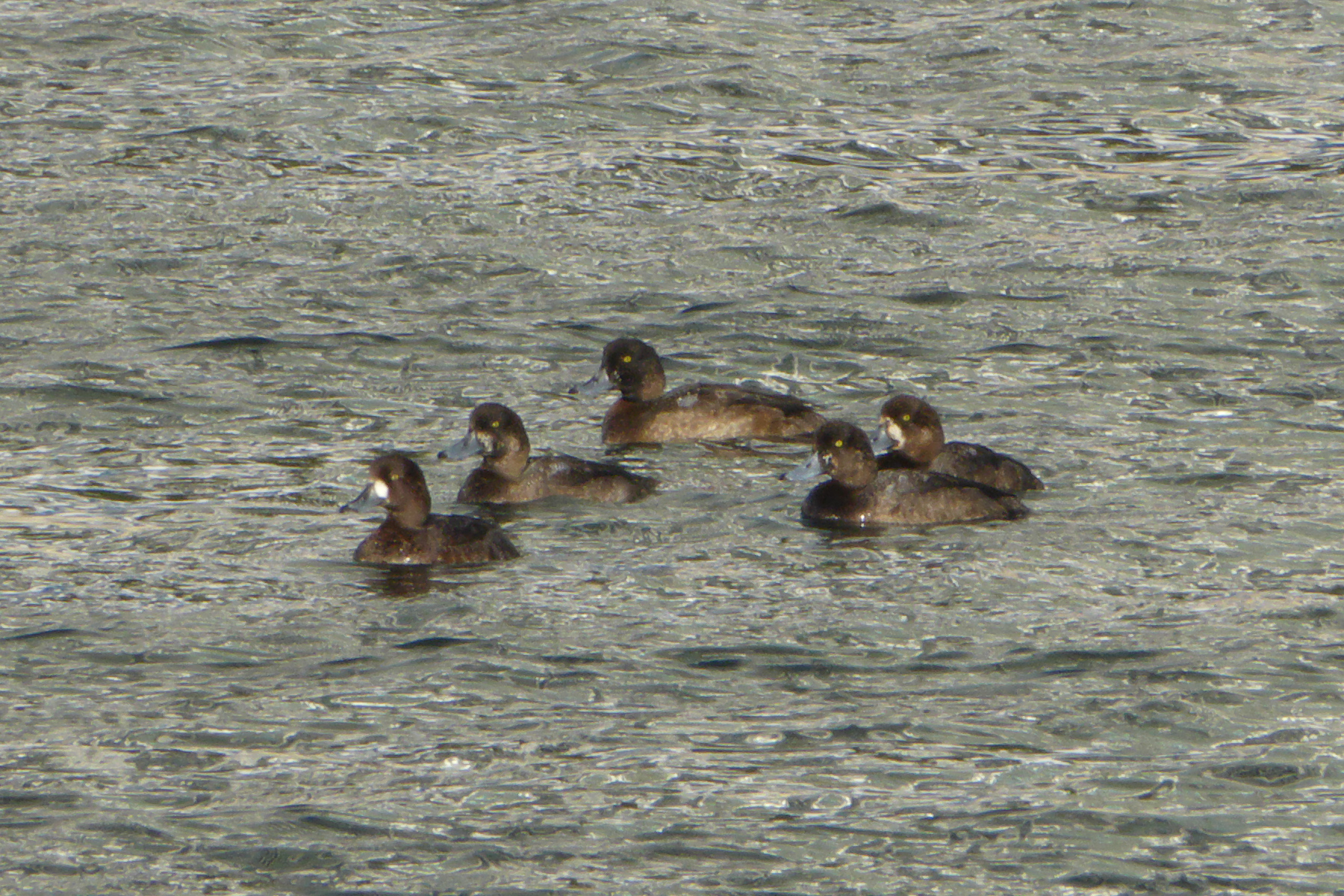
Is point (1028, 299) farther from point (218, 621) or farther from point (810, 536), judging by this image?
point (218, 621)

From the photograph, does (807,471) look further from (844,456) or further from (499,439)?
(499,439)

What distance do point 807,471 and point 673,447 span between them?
124 centimetres

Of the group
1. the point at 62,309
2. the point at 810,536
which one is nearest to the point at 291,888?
the point at 810,536

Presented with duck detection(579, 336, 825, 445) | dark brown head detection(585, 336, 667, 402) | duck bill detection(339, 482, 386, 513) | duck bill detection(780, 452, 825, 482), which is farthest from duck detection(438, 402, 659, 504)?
dark brown head detection(585, 336, 667, 402)

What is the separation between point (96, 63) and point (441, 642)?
42.0 feet

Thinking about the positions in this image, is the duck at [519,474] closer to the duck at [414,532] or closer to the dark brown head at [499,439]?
the dark brown head at [499,439]

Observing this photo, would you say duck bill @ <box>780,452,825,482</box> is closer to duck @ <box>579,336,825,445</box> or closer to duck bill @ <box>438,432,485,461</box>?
duck @ <box>579,336,825,445</box>

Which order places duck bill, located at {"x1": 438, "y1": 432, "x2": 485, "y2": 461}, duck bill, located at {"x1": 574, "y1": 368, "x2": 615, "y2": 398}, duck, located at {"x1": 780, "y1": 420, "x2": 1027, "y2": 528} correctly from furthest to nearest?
duck bill, located at {"x1": 574, "y1": 368, "x2": 615, "y2": 398} → duck bill, located at {"x1": 438, "y1": 432, "x2": 485, "y2": 461} → duck, located at {"x1": 780, "y1": 420, "x2": 1027, "y2": 528}

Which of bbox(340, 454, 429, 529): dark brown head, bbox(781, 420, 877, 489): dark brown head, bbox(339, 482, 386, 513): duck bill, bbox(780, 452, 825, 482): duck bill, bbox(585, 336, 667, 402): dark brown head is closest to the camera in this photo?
bbox(340, 454, 429, 529): dark brown head

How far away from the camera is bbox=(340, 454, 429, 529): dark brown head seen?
379 inches

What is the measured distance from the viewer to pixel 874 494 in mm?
10211

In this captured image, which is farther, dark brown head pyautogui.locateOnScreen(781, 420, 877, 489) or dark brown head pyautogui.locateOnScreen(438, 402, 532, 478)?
dark brown head pyautogui.locateOnScreen(438, 402, 532, 478)

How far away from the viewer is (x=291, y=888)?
659 centimetres

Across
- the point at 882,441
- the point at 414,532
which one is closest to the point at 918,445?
the point at 882,441
